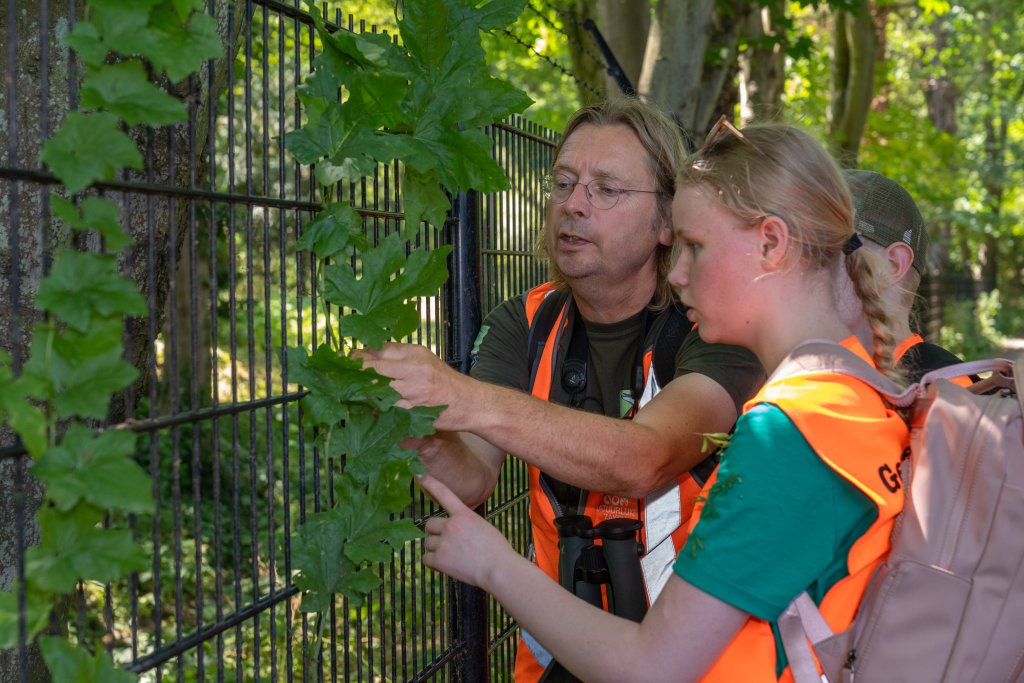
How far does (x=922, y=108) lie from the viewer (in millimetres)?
29922

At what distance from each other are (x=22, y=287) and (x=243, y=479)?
24.0 feet

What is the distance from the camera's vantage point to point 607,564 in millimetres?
2578

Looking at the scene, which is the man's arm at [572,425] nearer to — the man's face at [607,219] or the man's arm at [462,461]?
the man's arm at [462,461]

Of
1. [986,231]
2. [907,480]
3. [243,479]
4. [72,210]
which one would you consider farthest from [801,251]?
[986,231]

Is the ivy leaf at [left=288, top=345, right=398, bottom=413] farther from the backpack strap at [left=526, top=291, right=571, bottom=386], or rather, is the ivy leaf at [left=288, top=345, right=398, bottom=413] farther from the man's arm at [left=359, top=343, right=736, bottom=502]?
the backpack strap at [left=526, top=291, right=571, bottom=386]

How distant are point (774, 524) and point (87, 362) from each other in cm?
110

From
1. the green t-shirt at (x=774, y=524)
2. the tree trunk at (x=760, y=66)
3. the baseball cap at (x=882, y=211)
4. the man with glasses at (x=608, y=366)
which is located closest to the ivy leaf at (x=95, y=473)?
the green t-shirt at (x=774, y=524)

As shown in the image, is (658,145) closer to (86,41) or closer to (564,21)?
(86,41)

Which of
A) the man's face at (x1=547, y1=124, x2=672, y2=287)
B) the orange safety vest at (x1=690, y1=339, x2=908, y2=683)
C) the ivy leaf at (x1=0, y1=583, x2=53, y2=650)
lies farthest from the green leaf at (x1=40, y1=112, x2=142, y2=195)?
the man's face at (x1=547, y1=124, x2=672, y2=287)

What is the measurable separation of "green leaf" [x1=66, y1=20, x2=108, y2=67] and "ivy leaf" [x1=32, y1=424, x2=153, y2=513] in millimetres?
540

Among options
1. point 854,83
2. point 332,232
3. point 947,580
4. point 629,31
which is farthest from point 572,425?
point 854,83

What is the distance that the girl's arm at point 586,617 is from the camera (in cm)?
178

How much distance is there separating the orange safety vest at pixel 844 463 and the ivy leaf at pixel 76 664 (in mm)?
1017

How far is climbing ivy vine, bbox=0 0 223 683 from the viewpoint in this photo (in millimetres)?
1507
